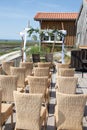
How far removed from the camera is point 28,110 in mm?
5184

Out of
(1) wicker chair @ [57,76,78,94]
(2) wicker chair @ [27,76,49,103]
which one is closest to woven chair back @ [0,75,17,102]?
(2) wicker chair @ [27,76,49,103]

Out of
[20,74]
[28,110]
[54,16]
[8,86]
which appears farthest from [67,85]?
[54,16]

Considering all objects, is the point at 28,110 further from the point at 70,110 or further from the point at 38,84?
the point at 38,84

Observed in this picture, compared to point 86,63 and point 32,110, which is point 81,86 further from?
point 32,110

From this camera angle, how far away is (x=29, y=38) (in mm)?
19172

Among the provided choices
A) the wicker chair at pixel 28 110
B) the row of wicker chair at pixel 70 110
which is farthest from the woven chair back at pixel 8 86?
the row of wicker chair at pixel 70 110

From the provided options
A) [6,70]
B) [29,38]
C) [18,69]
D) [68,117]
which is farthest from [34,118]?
[29,38]

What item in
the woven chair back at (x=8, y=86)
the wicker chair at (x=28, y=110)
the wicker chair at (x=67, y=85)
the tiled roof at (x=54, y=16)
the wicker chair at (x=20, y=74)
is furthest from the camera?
the tiled roof at (x=54, y=16)

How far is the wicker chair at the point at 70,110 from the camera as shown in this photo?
16.8 ft

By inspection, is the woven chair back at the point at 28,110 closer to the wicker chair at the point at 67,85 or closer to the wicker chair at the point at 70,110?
the wicker chair at the point at 70,110

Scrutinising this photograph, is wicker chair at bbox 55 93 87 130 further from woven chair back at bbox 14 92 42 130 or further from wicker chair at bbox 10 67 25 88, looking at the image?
wicker chair at bbox 10 67 25 88

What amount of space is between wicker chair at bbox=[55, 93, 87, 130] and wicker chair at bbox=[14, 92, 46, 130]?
13.0 inches

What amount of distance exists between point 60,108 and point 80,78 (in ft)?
31.3

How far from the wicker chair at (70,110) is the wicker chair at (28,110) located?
331 millimetres
